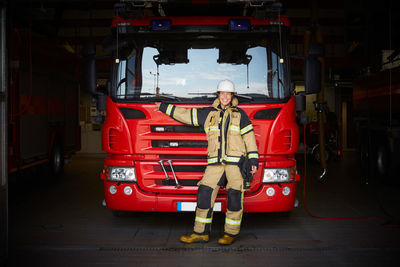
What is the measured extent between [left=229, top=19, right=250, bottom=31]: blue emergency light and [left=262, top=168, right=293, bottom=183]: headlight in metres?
1.77

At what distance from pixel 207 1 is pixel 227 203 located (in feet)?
8.62

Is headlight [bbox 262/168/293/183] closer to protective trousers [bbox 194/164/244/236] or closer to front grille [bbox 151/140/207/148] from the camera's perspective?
protective trousers [bbox 194/164/244/236]

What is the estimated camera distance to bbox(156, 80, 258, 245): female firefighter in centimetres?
560

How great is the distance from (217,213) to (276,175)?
198cm

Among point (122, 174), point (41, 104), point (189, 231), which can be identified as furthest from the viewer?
point (41, 104)

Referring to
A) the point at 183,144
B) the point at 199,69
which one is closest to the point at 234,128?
the point at 183,144

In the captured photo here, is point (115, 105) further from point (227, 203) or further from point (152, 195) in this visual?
point (227, 203)

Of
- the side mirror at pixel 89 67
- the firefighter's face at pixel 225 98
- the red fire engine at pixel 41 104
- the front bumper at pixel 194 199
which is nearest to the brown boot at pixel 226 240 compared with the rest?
the front bumper at pixel 194 199

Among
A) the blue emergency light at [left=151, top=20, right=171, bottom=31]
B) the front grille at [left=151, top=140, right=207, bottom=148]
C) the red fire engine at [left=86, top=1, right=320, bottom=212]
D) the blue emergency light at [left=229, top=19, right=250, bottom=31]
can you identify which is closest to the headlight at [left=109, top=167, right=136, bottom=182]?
the red fire engine at [left=86, top=1, right=320, bottom=212]

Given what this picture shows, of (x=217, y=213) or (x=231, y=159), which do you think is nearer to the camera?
(x=231, y=159)

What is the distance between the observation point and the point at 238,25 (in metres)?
6.08

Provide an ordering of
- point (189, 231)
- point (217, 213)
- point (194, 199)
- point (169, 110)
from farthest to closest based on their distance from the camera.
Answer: point (217, 213)
point (189, 231)
point (194, 199)
point (169, 110)

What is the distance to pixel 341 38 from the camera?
17766mm

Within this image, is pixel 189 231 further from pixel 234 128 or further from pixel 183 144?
pixel 234 128
